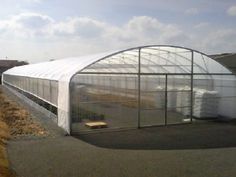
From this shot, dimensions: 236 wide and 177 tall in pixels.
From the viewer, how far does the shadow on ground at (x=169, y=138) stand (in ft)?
37.8

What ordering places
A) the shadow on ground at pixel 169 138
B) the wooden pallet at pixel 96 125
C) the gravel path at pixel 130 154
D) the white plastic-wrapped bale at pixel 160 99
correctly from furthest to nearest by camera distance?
the white plastic-wrapped bale at pixel 160 99, the wooden pallet at pixel 96 125, the shadow on ground at pixel 169 138, the gravel path at pixel 130 154

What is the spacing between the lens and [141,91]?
16.1 metres

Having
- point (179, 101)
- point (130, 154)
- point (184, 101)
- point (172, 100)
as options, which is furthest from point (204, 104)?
point (130, 154)

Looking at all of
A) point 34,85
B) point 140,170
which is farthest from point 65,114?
point 34,85

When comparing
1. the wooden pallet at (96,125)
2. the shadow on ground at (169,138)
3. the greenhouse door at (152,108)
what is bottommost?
the shadow on ground at (169,138)

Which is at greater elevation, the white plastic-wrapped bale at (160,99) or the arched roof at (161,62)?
the arched roof at (161,62)

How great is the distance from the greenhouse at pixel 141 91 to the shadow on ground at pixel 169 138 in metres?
A: 1.05

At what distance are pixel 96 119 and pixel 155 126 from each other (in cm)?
266

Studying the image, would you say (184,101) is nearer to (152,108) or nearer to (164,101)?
(164,101)

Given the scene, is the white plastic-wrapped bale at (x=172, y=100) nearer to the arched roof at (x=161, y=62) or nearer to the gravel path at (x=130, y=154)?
the arched roof at (x=161, y=62)

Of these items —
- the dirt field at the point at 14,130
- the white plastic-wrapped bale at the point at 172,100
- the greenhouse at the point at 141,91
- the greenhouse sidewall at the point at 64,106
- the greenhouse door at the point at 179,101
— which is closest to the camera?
the dirt field at the point at 14,130

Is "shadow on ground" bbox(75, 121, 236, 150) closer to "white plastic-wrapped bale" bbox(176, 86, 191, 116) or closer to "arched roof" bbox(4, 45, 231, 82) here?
"white plastic-wrapped bale" bbox(176, 86, 191, 116)

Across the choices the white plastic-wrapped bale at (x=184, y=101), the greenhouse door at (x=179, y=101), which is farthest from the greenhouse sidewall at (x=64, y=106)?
the white plastic-wrapped bale at (x=184, y=101)

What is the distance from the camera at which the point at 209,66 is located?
58.3 ft
